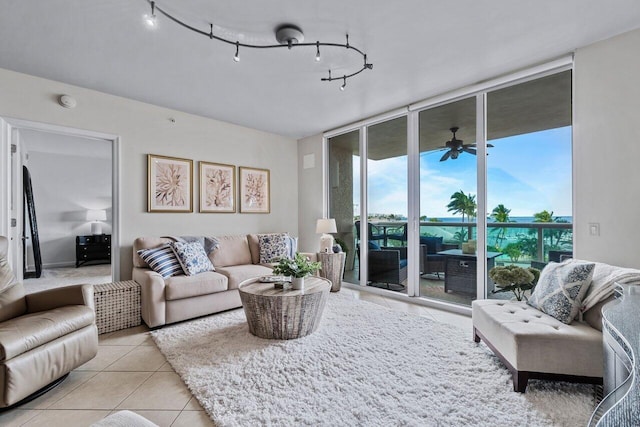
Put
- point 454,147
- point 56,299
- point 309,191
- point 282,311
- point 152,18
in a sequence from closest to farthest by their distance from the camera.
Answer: point 152,18, point 56,299, point 282,311, point 454,147, point 309,191

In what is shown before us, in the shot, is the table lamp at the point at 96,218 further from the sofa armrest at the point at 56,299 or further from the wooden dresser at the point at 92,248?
the sofa armrest at the point at 56,299

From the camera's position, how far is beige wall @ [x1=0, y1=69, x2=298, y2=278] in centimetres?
310

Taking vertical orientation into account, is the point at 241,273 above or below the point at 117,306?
above

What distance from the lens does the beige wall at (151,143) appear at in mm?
3102

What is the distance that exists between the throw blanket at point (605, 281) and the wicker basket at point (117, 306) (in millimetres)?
3970

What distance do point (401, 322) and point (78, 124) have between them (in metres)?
4.22

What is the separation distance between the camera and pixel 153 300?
2928mm

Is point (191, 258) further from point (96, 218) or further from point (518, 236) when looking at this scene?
point (96, 218)

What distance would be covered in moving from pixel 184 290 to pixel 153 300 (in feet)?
0.96

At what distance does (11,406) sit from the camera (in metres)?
1.78

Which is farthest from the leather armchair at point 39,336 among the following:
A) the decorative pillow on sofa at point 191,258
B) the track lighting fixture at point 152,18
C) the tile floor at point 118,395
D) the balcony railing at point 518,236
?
the balcony railing at point 518,236

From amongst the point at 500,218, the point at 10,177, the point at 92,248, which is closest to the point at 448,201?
the point at 500,218

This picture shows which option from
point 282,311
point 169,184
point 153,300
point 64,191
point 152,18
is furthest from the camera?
point 64,191

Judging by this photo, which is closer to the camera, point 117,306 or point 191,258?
point 117,306
